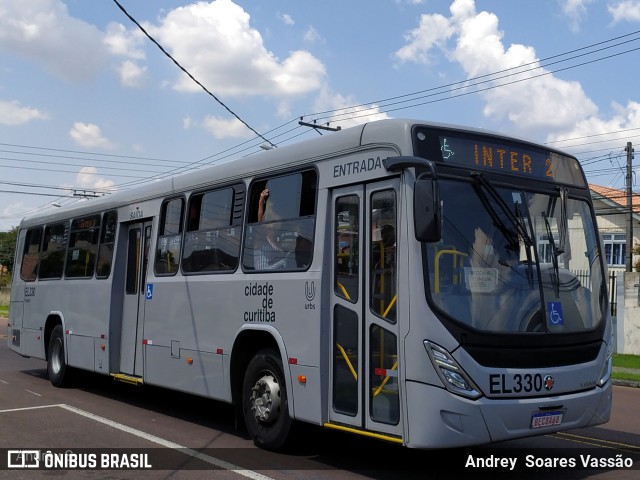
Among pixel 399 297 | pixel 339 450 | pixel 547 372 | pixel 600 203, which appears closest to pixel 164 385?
pixel 339 450

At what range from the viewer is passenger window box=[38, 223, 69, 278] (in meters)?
14.1

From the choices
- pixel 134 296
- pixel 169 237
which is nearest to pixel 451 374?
pixel 169 237

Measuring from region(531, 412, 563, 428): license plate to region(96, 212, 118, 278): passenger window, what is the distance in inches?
305

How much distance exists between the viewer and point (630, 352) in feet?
82.5

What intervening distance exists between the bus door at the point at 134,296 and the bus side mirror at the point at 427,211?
5875 mm

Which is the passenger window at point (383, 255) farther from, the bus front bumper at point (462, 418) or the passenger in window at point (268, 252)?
the passenger in window at point (268, 252)

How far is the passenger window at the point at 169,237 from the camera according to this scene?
1031 centimetres

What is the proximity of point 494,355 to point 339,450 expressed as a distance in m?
2.72

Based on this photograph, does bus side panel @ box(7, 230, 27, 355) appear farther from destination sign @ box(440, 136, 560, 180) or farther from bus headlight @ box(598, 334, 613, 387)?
bus headlight @ box(598, 334, 613, 387)

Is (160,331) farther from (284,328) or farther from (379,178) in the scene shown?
(379,178)

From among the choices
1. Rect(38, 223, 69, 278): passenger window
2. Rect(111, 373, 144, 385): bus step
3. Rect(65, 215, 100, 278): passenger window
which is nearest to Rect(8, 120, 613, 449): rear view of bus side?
Rect(111, 373, 144, 385): bus step

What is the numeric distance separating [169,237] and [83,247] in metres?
3.43

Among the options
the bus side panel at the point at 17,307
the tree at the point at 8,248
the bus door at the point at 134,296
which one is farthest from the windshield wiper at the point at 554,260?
the tree at the point at 8,248

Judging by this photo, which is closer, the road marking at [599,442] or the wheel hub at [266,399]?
the wheel hub at [266,399]
